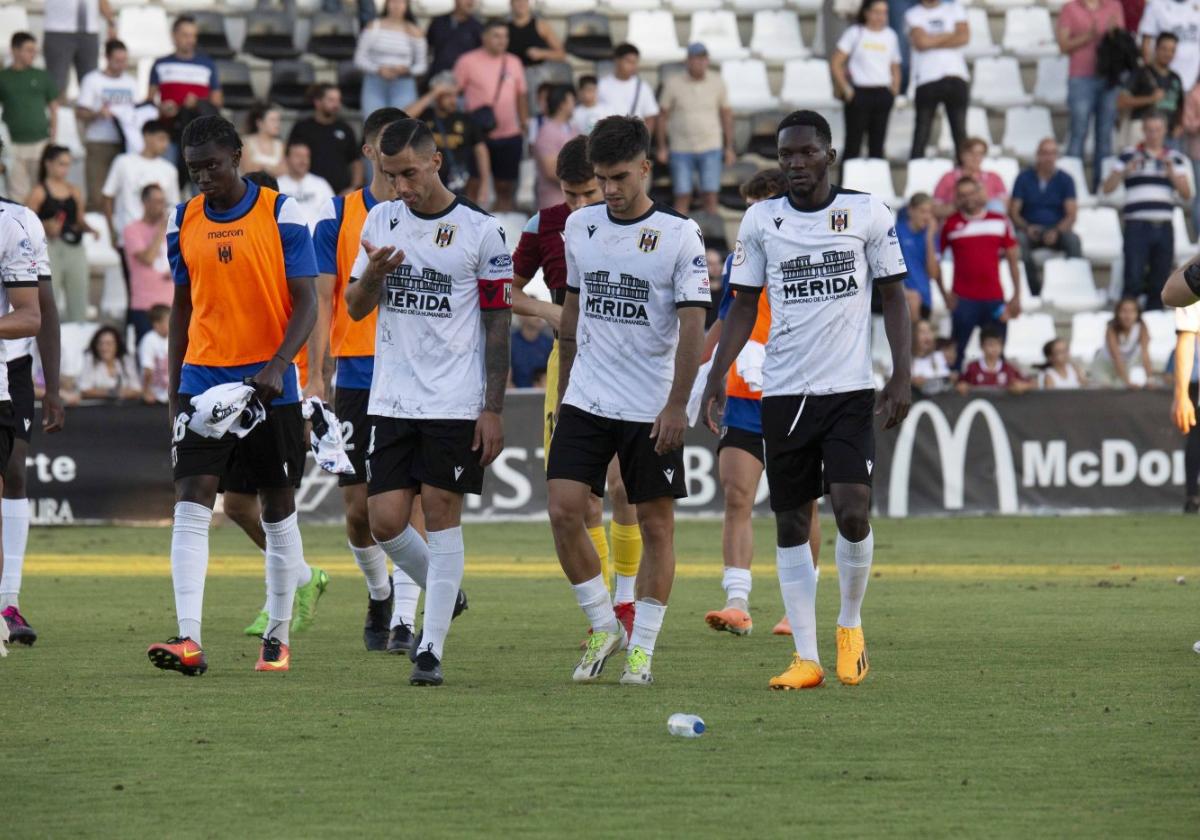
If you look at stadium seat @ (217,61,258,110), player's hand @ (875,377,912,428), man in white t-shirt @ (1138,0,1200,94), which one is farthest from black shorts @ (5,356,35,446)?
man in white t-shirt @ (1138,0,1200,94)

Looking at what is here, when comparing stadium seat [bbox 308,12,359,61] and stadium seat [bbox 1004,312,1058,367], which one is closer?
stadium seat [bbox 1004,312,1058,367]

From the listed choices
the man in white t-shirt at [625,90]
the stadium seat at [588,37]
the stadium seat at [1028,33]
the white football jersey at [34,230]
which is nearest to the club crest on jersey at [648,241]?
the white football jersey at [34,230]

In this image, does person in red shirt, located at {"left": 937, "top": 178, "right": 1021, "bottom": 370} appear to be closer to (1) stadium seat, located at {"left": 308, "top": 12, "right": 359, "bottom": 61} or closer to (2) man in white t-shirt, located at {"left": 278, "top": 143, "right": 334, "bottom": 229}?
(2) man in white t-shirt, located at {"left": 278, "top": 143, "right": 334, "bottom": 229}

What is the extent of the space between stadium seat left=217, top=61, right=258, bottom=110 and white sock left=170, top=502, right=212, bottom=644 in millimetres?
15535

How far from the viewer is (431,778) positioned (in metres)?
5.98

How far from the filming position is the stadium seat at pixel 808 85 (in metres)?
25.5

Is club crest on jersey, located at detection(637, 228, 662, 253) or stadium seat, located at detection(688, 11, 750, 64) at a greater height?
stadium seat, located at detection(688, 11, 750, 64)

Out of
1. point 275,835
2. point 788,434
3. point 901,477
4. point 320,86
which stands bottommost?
point 901,477

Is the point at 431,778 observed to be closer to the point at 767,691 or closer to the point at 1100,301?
the point at 767,691

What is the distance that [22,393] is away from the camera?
9.91 m

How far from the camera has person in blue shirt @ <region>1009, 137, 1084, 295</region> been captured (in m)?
23.2

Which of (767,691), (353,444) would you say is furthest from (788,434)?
(353,444)

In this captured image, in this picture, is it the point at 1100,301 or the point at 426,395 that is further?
the point at 1100,301

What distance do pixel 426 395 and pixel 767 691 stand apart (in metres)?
1.84
